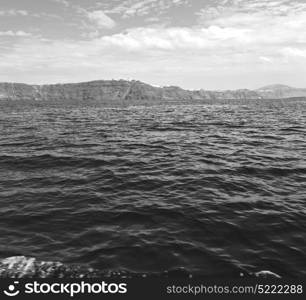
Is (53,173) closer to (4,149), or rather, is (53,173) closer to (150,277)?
(4,149)

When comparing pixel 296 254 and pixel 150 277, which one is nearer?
pixel 150 277

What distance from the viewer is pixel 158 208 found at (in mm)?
13086

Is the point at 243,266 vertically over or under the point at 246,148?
under

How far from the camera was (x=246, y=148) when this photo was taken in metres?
25.6

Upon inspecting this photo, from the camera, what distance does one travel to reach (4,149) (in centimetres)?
2514

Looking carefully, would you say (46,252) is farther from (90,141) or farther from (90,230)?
(90,141)

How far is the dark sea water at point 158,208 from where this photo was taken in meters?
9.51

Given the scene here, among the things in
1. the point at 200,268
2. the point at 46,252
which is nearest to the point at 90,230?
the point at 46,252

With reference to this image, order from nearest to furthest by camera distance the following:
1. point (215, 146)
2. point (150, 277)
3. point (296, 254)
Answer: point (150, 277), point (296, 254), point (215, 146)

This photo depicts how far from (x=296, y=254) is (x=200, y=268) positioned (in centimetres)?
319

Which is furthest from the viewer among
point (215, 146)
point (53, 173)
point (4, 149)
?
point (215, 146)

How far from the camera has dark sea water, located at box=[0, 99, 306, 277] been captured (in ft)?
31.2

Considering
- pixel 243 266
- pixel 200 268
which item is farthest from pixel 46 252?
pixel 243 266

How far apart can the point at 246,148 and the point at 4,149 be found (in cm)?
1967
